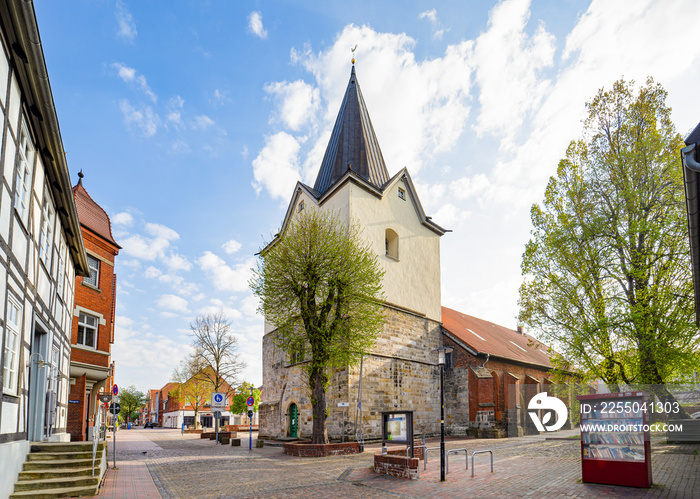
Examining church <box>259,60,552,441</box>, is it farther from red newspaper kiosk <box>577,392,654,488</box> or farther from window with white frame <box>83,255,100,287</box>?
red newspaper kiosk <box>577,392,654,488</box>

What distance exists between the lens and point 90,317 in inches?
822

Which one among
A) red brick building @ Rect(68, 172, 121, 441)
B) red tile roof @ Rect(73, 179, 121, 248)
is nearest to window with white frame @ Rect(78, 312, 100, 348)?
red brick building @ Rect(68, 172, 121, 441)

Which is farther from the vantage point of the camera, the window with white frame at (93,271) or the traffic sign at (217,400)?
the traffic sign at (217,400)

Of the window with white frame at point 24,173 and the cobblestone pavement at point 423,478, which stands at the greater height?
the window with white frame at point 24,173

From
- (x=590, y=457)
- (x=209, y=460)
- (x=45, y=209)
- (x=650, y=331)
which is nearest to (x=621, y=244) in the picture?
(x=650, y=331)

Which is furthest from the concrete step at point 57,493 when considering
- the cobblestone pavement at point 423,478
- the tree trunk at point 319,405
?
the tree trunk at point 319,405

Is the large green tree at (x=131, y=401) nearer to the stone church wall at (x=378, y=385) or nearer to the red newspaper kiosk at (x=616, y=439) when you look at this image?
the stone church wall at (x=378, y=385)

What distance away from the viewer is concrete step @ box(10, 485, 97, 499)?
8984 mm

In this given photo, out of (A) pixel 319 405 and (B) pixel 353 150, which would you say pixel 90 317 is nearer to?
(A) pixel 319 405

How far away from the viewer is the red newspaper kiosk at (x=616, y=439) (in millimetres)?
10297

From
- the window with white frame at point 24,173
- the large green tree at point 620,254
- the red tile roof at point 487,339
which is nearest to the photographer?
the window with white frame at point 24,173

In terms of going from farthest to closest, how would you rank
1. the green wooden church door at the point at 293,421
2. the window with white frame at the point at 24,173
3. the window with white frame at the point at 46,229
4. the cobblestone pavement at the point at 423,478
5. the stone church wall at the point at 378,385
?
the green wooden church door at the point at 293,421, the stone church wall at the point at 378,385, the window with white frame at the point at 46,229, the cobblestone pavement at the point at 423,478, the window with white frame at the point at 24,173

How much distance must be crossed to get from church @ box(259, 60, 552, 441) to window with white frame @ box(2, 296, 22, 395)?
15733mm

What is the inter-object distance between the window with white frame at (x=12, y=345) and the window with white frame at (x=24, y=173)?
1.77 metres
